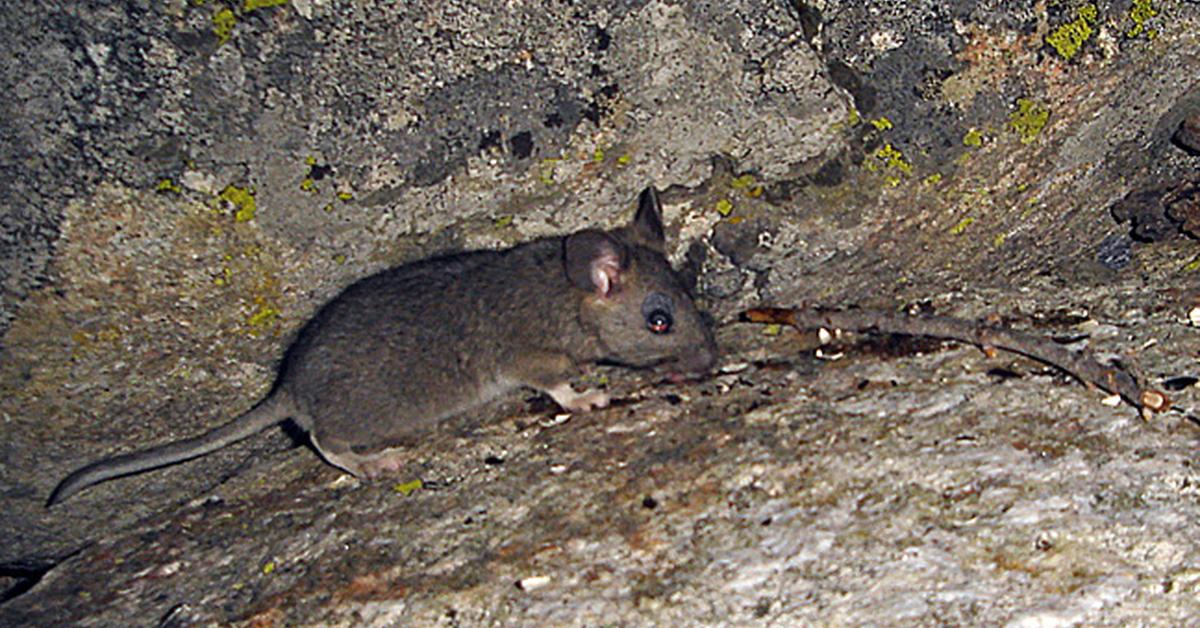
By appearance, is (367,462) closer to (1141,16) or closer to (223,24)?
(223,24)

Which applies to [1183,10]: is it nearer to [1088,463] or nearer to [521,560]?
[1088,463]

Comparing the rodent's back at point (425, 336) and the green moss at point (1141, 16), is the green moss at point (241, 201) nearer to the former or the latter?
the rodent's back at point (425, 336)

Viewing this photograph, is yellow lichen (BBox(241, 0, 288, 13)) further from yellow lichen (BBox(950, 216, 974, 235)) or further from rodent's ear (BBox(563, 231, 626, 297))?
yellow lichen (BBox(950, 216, 974, 235))

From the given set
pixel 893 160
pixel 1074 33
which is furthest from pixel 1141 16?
pixel 893 160

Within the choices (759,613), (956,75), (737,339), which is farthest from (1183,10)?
(759,613)

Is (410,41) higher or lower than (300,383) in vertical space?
higher

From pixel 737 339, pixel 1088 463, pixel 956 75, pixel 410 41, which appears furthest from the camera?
pixel 737 339

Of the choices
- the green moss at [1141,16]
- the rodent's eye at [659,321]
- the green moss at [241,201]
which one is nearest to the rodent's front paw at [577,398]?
the rodent's eye at [659,321]
